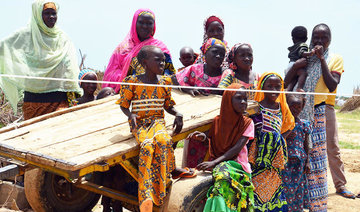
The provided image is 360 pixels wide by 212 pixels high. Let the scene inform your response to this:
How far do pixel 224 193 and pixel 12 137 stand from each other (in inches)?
74.7

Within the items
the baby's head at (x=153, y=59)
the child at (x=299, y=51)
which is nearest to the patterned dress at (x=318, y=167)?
the child at (x=299, y=51)

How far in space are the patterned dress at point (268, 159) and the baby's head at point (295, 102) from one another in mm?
376

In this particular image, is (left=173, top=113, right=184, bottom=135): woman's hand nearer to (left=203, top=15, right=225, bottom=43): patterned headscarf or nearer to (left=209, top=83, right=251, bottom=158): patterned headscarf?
(left=209, top=83, right=251, bottom=158): patterned headscarf

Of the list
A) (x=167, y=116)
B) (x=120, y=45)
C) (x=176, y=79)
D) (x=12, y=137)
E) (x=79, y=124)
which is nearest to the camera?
(x=12, y=137)

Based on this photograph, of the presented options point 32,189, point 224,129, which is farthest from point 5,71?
point 224,129

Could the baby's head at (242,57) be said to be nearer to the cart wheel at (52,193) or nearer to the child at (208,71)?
the child at (208,71)

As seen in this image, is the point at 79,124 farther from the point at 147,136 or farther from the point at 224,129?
the point at 224,129

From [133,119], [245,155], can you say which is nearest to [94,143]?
[133,119]

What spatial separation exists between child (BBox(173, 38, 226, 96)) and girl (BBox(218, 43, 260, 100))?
0.18m

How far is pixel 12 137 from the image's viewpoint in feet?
12.0

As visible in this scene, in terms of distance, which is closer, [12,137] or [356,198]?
[12,137]

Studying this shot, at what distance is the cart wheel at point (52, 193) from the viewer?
14.3 ft

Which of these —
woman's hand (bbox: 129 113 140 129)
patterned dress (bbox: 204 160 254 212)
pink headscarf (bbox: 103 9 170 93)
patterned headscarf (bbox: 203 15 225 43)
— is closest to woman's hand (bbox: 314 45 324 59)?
patterned headscarf (bbox: 203 15 225 43)

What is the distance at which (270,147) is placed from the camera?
13.3ft
